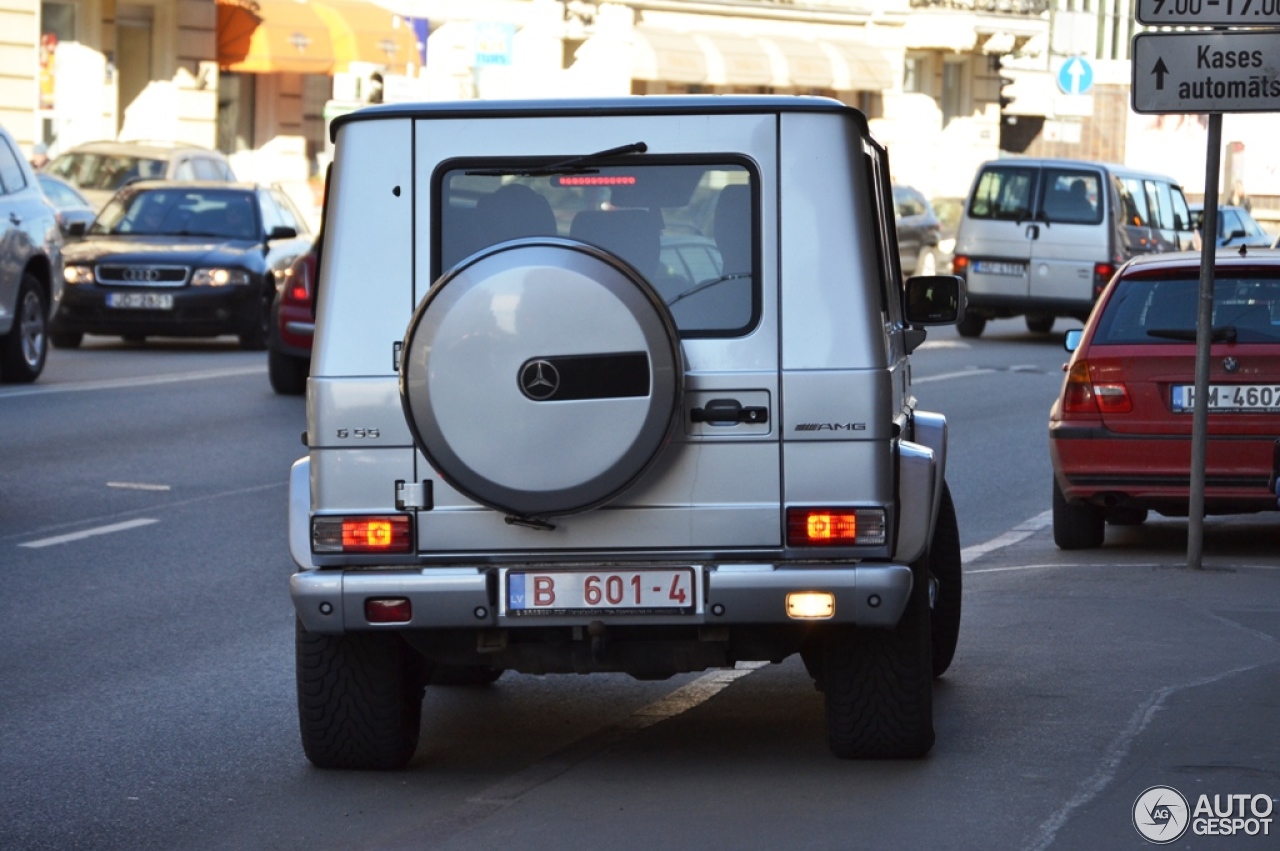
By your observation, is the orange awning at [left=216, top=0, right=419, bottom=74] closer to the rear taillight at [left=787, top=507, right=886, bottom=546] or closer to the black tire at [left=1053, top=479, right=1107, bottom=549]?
the black tire at [left=1053, top=479, right=1107, bottom=549]

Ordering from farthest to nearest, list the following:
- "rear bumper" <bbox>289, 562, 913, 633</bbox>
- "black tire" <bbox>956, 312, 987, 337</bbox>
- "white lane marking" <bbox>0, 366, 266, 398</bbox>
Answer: "black tire" <bbox>956, 312, 987, 337</bbox> < "white lane marking" <bbox>0, 366, 266, 398</bbox> < "rear bumper" <bbox>289, 562, 913, 633</bbox>

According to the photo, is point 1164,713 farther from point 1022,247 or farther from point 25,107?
point 25,107

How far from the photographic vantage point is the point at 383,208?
6012 millimetres

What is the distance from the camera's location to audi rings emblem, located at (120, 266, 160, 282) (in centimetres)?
2162

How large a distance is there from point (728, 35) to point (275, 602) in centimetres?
4748

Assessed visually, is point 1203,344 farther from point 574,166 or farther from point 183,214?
point 183,214

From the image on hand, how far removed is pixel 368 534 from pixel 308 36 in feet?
122

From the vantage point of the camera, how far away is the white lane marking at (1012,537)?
1127 cm

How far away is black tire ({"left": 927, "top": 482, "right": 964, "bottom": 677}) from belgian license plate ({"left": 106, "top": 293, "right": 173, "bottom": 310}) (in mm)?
15159

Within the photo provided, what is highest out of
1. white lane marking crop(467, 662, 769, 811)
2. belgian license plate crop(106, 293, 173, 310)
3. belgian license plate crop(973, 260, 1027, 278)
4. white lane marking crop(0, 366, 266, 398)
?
belgian license plate crop(973, 260, 1027, 278)

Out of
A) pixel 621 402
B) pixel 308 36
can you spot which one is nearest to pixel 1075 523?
pixel 621 402

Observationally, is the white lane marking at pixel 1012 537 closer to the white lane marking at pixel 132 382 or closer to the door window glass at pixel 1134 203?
the white lane marking at pixel 132 382

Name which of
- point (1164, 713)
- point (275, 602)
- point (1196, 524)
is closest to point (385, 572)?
point (1164, 713)

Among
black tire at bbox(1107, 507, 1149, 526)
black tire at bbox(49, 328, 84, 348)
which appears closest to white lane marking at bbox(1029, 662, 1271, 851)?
black tire at bbox(1107, 507, 1149, 526)
